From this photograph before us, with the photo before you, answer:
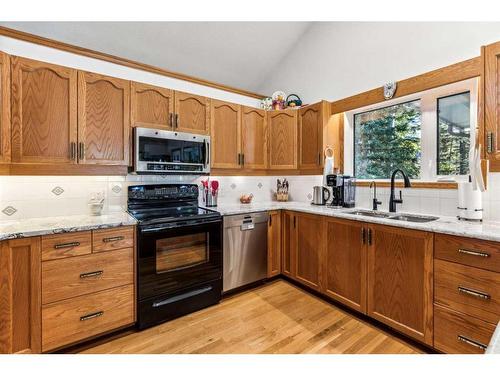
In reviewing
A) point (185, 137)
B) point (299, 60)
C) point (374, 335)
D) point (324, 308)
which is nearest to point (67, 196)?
point (185, 137)

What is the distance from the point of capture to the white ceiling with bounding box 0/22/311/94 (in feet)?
7.61

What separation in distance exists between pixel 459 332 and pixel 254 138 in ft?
8.10

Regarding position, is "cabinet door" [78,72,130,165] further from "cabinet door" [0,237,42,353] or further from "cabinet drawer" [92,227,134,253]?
"cabinet door" [0,237,42,353]

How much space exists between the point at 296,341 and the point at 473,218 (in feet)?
5.10

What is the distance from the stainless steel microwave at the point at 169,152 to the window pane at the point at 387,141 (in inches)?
70.1

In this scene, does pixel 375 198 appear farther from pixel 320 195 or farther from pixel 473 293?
pixel 473 293

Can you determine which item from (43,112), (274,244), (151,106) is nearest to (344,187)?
(274,244)

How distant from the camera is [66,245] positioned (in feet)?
5.49

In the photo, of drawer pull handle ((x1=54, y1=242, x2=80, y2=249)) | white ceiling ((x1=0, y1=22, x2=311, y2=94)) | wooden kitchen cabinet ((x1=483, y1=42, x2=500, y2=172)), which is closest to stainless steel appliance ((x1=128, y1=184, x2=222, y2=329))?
drawer pull handle ((x1=54, y1=242, x2=80, y2=249))

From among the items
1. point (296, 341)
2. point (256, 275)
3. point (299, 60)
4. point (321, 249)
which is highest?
point (299, 60)

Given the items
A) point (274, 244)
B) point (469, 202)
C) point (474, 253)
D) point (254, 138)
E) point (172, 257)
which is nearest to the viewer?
point (474, 253)

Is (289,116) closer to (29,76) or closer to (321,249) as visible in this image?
(321,249)

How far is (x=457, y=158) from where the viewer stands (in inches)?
86.8

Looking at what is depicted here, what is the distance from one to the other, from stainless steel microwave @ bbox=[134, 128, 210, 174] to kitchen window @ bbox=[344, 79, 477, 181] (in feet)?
5.50
